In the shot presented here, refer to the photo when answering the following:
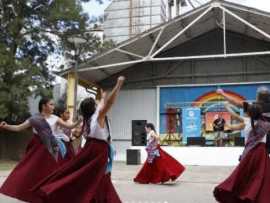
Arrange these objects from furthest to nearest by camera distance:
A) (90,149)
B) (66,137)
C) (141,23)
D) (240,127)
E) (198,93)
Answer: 1. (141,23)
2. (198,93)
3. (66,137)
4. (240,127)
5. (90,149)

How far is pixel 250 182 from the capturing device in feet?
20.8

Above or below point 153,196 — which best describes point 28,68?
above

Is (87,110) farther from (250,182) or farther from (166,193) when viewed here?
(166,193)

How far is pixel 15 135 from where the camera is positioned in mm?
27766

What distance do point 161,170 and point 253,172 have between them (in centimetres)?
644

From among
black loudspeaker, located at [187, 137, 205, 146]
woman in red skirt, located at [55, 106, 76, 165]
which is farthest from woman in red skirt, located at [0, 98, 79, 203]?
black loudspeaker, located at [187, 137, 205, 146]

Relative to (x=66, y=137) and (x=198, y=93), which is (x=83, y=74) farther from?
(x=66, y=137)

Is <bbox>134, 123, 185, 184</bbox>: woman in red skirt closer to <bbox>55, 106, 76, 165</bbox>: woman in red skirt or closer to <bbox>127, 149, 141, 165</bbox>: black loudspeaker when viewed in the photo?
<bbox>55, 106, 76, 165</bbox>: woman in red skirt

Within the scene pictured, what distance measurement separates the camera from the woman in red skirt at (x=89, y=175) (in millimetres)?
5984

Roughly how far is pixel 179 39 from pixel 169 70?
5.39 ft

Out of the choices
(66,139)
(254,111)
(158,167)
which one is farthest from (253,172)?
(158,167)

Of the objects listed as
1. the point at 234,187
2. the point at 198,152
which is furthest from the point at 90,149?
the point at 198,152

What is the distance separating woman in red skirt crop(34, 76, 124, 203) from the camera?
598 centimetres

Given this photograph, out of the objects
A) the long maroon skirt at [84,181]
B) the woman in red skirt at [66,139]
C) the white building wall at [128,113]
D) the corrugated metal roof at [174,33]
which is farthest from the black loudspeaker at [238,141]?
the long maroon skirt at [84,181]
